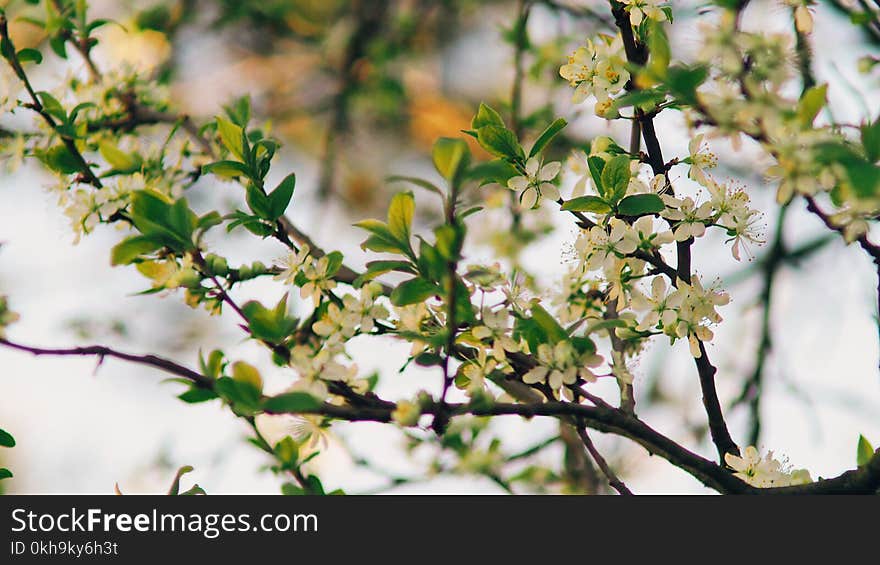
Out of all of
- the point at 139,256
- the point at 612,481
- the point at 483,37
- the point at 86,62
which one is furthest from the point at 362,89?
the point at 612,481

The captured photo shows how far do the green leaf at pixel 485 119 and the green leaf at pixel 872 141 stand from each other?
1.48 feet

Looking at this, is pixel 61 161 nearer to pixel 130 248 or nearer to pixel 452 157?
pixel 130 248

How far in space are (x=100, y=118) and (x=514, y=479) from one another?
117 centimetres

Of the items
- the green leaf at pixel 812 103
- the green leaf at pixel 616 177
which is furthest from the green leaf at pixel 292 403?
the green leaf at pixel 812 103

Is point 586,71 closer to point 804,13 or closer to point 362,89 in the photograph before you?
point 804,13

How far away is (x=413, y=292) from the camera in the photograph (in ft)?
3.36

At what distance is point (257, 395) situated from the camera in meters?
0.94

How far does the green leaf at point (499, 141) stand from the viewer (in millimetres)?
1110

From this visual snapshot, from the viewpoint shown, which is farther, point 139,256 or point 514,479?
point 514,479

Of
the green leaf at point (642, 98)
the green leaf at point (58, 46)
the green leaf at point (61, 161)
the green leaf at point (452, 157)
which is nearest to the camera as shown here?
the green leaf at point (452, 157)

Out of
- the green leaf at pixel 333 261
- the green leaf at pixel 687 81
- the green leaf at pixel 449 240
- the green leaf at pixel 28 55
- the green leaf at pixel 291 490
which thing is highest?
the green leaf at pixel 28 55

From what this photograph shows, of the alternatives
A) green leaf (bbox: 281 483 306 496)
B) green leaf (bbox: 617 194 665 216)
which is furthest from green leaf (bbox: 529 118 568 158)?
green leaf (bbox: 281 483 306 496)

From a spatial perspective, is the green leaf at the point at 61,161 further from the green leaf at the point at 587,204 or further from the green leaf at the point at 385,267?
the green leaf at the point at 587,204

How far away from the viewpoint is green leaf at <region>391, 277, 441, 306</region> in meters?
1.02
